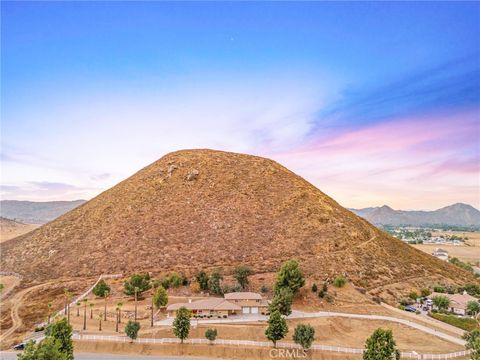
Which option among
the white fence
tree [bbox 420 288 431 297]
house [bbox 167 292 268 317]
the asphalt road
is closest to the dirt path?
the asphalt road

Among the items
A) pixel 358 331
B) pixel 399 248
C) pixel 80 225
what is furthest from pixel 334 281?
pixel 80 225

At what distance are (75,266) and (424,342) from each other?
71.5 metres

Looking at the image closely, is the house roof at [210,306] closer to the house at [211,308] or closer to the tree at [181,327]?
the house at [211,308]

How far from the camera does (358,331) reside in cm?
5456

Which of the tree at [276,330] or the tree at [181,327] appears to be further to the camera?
the tree at [181,327]

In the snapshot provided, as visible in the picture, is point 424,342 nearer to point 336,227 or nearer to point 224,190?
point 336,227

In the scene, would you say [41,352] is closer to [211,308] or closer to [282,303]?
[211,308]

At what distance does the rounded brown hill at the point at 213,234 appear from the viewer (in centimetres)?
8350

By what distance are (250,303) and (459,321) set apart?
33031 millimetres

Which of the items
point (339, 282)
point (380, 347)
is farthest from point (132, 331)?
point (339, 282)

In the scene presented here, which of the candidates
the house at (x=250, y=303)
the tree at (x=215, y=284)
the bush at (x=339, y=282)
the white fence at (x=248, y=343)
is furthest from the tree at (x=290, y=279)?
the white fence at (x=248, y=343)

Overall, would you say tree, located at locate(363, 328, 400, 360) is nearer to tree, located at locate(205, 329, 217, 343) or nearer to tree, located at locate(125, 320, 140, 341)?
tree, located at locate(205, 329, 217, 343)

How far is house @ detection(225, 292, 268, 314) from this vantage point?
6003 cm

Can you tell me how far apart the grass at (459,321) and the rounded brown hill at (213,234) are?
16.6 m
